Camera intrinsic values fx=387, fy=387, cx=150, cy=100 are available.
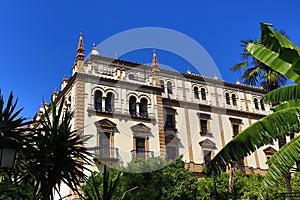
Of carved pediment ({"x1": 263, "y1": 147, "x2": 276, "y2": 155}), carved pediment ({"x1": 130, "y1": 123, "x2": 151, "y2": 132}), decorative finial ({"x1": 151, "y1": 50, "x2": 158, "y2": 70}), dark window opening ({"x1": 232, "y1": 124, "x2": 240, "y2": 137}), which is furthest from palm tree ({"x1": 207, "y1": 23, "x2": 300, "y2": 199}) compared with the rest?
carved pediment ({"x1": 263, "y1": 147, "x2": 276, "y2": 155})

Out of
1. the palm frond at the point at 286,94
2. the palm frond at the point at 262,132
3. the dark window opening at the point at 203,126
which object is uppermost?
the dark window opening at the point at 203,126

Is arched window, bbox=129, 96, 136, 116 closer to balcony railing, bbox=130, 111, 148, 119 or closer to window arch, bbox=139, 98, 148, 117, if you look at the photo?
balcony railing, bbox=130, 111, 148, 119

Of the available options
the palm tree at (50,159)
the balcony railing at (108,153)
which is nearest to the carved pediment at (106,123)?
the balcony railing at (108,153)

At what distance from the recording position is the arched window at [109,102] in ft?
89.0

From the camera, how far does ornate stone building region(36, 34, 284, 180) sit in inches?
1038

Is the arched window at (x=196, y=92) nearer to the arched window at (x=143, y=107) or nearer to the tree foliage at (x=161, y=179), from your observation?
the arched window at (x=143, y=107)

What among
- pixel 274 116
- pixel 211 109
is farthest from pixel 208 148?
pixel 274 116

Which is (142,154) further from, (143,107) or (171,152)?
(143,107)

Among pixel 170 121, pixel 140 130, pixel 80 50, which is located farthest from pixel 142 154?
pixel 80 50

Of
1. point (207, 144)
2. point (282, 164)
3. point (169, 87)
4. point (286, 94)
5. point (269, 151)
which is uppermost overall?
point (169, 87)

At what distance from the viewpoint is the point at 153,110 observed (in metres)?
28.9

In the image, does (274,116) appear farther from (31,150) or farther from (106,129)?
(106,129)

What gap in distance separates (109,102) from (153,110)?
353 cm

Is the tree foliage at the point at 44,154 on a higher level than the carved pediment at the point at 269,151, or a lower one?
lower
